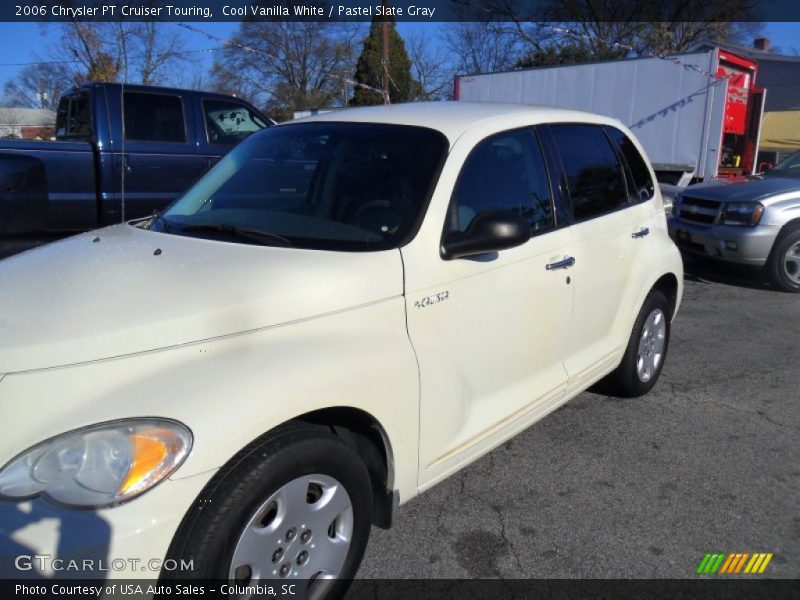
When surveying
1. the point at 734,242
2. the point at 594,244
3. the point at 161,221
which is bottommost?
the point at 734,242

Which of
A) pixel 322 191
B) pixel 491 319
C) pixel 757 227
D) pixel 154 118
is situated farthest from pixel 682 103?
pixel 322 191

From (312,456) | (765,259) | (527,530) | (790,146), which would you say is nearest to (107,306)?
(312,456)

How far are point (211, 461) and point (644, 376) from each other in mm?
3394

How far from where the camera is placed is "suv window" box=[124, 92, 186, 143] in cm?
719

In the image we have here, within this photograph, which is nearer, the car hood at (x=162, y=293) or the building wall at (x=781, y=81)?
the car hood at (x=162, y=293)

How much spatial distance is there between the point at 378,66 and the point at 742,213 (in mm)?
26955

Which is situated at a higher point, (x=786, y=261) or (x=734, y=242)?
(x=734, y=242)

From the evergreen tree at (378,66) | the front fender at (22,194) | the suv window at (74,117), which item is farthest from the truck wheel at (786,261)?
the evergreen tree at (378,66)

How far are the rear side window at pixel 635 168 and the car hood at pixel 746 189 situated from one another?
13.3ft

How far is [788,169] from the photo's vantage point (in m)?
9.09

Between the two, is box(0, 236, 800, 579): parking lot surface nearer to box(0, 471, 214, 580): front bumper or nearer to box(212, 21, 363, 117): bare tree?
box(0, 471, 214, 580): front bumper

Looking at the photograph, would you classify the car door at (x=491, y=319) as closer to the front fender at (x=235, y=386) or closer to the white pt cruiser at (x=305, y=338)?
→ the white pt cruiser at (x=305, y=338)

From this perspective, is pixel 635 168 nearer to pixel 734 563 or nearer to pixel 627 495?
pixel 627 495

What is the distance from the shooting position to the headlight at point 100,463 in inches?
69.6
